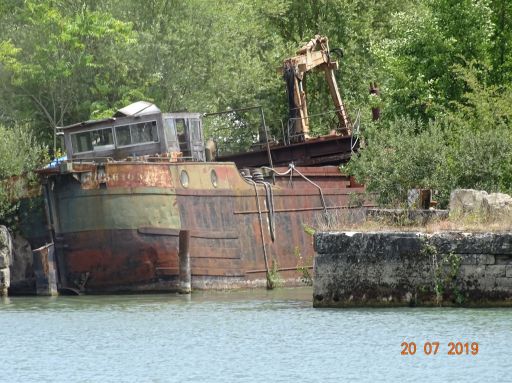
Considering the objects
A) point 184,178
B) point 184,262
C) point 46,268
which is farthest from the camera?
point 184,178

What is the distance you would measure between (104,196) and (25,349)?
37.7 feet

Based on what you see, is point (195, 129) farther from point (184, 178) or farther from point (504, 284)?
point (504, 284)

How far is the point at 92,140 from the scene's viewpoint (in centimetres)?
4244

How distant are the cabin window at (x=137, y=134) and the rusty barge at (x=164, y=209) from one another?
3 centimetres

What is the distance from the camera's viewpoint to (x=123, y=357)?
27.9 m

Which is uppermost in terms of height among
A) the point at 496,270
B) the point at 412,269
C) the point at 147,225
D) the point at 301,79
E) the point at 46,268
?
the point at 301,79

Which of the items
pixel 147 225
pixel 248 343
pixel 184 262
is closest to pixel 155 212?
pixel 147 225

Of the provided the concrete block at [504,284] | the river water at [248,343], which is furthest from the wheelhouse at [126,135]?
the concrete block at [504,284]

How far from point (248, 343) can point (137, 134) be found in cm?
1441

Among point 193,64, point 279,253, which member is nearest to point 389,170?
point 279,253

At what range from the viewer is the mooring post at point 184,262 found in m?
40.3

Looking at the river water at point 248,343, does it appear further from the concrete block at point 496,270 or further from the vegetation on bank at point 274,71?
the vegetation on bank at point 274,71

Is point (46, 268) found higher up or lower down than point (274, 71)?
lower down

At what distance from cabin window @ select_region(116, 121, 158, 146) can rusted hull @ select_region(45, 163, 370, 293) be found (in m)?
1.58
